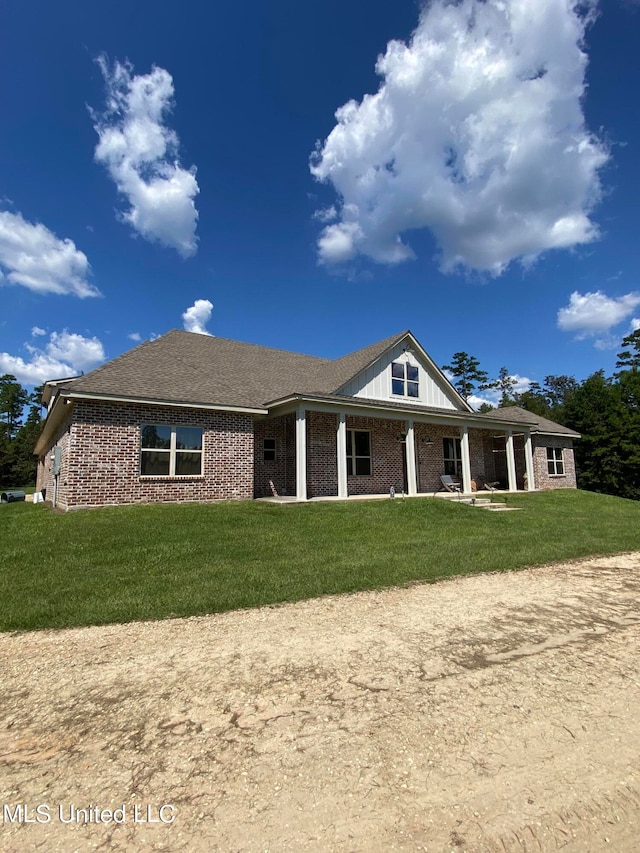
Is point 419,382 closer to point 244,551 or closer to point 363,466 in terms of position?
point 363,466

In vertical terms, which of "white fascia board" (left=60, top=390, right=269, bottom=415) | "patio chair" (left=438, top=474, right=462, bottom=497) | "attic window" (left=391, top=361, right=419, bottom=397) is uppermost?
"attic window" (left=391, top=361, right=419, bottom=397)

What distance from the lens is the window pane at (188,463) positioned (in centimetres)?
1242

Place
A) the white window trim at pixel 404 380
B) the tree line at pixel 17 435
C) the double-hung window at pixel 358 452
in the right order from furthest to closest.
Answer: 1. the tree line at pixel 17 435
2. the white window trim at pixel 404 380
3. the double-hung window at pixel 358 452

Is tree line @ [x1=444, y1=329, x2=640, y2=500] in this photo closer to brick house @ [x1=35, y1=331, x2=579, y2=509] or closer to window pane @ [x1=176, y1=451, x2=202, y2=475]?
brick house @ [x1=35, y1=331, x2=579, y2=509]

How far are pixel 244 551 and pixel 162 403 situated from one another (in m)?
5.98

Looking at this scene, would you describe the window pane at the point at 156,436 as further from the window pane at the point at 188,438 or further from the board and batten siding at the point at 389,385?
the board and batten siding at the point at 389,385

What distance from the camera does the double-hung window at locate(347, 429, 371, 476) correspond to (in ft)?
52.8

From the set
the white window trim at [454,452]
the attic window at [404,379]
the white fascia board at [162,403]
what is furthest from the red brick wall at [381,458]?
the white fascia board at [162,403]

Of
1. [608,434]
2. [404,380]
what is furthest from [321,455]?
[608,434]

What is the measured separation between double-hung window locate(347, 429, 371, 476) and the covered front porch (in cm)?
4

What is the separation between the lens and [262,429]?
15.1 m

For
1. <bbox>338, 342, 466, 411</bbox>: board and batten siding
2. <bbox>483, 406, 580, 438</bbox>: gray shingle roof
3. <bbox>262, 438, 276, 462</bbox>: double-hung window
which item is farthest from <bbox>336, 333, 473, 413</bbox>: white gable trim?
<bbox>483, 406, 580, 438</bbox>: gray shingle roof

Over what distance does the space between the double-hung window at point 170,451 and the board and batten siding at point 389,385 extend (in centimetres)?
562

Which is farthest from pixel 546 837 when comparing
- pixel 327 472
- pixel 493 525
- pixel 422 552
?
pixel 327 472
